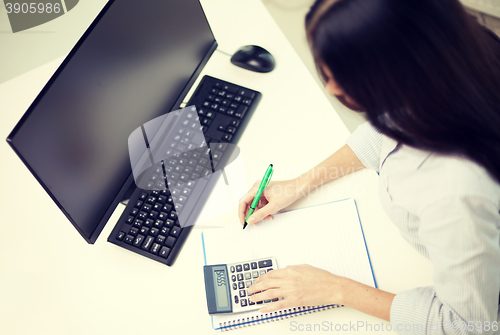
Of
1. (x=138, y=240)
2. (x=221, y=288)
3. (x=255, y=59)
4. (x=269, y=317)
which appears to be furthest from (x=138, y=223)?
(x=255, y=59)

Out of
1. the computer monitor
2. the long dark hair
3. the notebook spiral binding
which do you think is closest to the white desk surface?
the notebook spiral binding

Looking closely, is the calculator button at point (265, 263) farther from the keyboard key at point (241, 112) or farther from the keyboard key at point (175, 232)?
the keyboard key at point (241, 112)

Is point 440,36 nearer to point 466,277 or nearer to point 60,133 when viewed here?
point 466,277

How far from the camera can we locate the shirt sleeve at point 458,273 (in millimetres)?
529

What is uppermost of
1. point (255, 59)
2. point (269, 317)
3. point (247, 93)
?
A: point (255, 59)

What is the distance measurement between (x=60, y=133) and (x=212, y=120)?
0.38m

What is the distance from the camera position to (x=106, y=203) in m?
0.74

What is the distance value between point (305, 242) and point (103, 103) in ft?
1.62

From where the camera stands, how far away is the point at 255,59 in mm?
979

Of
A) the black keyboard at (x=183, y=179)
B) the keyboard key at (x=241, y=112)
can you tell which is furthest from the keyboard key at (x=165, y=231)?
the keyboard key at (x=241, y=112)

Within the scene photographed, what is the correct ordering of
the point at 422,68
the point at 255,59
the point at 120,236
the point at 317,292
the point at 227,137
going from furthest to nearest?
the point at 255,59, the point at 227,137, the point at 120,236, the point at 317,292, the point at 422,68

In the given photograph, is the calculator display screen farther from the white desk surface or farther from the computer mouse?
the computer mouse

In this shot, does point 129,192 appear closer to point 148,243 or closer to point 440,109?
point 148,243

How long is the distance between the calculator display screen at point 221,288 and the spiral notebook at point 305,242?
0.03 m
